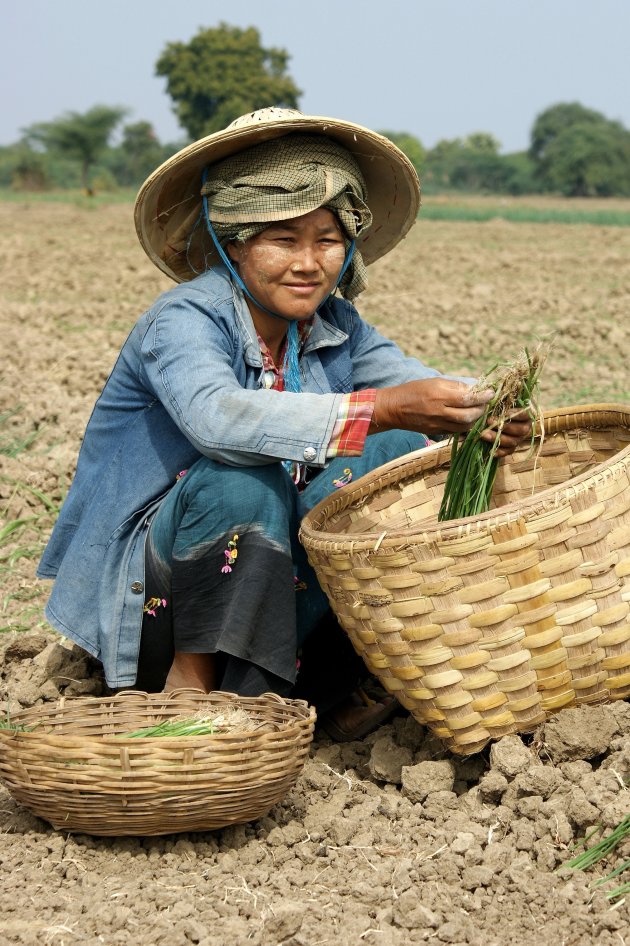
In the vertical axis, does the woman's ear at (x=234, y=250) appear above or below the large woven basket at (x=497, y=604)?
above

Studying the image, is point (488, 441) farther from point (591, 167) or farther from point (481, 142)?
point (481, 142)

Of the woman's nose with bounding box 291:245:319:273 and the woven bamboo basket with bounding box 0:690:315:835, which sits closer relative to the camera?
the woven bamboo basket with bounding box 0:690:315:835

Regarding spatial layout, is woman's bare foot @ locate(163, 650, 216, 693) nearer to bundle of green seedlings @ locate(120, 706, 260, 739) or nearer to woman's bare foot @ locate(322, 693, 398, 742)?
bundle of green seedlings @ locate(120, 706, 260, 739)

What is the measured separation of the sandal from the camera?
2.73 meters

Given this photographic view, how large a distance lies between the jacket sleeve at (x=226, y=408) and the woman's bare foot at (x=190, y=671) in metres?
0.47

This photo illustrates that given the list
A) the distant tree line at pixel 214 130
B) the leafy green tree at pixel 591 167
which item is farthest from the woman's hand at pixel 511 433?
the leafy green tree at pixel 591 167

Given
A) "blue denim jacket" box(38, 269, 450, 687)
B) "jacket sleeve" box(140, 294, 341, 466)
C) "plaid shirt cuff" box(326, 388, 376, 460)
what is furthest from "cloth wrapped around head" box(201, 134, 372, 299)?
"plaid shirt cuff" box(326, 388, 376, 460)

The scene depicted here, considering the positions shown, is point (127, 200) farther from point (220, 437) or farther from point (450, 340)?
point (220, 437)

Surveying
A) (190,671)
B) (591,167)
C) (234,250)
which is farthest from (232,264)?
(591,167)

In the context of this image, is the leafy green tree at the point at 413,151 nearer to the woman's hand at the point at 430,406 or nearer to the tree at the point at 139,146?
the woman's hand at the point at 430,406

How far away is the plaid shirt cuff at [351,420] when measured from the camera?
2.31 meters

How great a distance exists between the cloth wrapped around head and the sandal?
1123mm

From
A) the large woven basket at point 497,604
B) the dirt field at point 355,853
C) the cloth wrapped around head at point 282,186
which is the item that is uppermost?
the cloth wrapped around head at point 282,186

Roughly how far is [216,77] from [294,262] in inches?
2077
